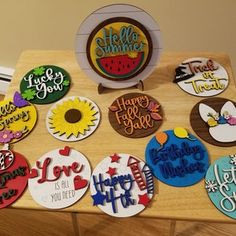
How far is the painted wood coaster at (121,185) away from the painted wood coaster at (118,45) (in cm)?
20

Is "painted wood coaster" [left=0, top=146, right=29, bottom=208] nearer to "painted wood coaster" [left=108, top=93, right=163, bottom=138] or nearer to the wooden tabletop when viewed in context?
the wooden tabletop

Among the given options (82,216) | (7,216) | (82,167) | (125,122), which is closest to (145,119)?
(125,122)

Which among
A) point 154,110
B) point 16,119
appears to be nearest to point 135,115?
point 154,110

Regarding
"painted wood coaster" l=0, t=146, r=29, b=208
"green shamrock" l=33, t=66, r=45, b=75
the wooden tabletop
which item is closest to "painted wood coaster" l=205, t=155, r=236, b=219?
the wooden tabletop

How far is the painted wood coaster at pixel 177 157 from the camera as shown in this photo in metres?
0.65

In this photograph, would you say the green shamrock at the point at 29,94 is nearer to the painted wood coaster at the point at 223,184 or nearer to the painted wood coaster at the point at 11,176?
the painted wood coaster at the point at 11,176

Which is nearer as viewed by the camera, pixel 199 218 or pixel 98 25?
pixel 199 218

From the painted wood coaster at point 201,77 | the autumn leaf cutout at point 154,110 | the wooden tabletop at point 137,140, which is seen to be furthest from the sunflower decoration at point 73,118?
the painted wood coaster at point 201,77

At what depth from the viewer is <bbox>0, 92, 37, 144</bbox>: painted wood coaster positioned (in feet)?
2.37

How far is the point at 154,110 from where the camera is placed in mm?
751

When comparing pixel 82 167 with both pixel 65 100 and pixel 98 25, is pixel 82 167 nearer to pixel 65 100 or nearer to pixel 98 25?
pixel 65 100

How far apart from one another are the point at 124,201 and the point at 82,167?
0.11 meters

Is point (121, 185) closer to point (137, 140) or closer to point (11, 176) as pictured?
point (137, 140)

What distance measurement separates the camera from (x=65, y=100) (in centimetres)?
78
